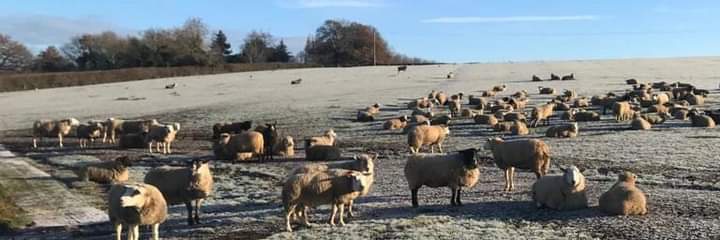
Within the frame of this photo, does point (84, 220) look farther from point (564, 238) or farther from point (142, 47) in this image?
point (142, 47)

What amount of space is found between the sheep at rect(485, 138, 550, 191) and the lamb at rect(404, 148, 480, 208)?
86.4 inches

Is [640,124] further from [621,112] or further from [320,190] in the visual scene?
[320,190]

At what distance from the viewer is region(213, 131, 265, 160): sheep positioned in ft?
91.1

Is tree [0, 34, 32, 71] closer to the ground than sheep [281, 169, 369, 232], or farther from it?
farther from it

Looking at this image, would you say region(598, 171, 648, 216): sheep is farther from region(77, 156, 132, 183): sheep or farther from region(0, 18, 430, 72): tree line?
region(0, 18, 430, 72): tree line

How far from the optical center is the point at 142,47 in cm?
12631

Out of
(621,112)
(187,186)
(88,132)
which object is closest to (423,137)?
(187,186)

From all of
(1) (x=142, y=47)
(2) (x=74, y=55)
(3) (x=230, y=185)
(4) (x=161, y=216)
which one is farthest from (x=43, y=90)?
(4) (x=161, y=216)

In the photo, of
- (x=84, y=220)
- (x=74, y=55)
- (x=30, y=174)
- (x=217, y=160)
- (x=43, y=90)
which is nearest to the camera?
(x=84, y=220)

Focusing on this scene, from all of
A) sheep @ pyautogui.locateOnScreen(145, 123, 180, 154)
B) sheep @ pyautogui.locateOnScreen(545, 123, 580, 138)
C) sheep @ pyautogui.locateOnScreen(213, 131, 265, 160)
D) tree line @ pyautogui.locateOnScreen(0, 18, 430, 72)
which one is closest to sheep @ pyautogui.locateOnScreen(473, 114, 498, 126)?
sheep @ pyautogui.locateOnScreen(545, 123, 580, 138)

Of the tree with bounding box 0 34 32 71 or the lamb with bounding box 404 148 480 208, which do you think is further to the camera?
the tree with bounding box 0 34 32 71

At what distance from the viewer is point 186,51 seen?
398 ft

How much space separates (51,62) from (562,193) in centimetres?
13486

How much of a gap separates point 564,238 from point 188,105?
49.7 m
